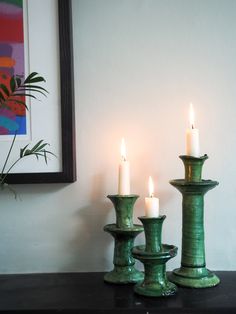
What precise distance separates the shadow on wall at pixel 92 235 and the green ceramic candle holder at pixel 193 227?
0.20 metres

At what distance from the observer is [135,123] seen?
95 centimetres

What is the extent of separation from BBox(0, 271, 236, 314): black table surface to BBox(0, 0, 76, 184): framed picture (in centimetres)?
23

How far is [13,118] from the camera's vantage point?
36.1 inches

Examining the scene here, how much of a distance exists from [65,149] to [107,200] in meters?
0.16

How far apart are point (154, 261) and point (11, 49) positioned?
578 mm

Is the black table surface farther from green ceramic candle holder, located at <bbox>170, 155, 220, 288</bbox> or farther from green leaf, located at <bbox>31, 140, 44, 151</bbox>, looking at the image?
green leaf, located at <bbox>31, 140, 44, 151</bbox>

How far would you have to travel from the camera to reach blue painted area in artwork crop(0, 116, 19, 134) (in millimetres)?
917

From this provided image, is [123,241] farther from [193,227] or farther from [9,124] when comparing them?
[9,124]

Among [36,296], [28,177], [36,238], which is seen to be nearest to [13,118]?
[28,177]

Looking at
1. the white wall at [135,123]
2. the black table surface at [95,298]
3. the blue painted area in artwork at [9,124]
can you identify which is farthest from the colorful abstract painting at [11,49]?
the black table surface at [95,298]

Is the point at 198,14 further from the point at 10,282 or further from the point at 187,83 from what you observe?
the point at 10,282

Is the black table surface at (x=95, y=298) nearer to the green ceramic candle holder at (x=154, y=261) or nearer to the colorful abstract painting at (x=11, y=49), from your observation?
the green ceramic candle holder at (x=154, y=261)

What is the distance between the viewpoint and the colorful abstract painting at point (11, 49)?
3.01ft

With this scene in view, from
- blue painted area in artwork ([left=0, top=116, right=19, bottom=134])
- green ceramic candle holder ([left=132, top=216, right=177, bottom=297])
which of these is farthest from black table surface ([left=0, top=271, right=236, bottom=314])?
blue painted area in artwork ([left=0, top=116, right=19, bottom=134])
